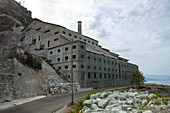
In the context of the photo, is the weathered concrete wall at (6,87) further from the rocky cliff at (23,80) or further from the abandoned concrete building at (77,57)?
the abandoned concrete building at (77,57)

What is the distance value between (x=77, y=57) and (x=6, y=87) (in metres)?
19.1

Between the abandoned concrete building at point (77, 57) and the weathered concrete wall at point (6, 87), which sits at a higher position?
the abandoned concrete building at point (77, 57)

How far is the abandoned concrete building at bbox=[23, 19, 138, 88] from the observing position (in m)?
33.6

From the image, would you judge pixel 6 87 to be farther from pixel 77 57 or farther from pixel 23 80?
pixel 77 57

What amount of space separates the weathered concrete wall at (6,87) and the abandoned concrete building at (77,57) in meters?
13.1

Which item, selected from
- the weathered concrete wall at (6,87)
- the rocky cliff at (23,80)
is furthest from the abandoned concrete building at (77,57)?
the weathered concrete wall at (6,87)

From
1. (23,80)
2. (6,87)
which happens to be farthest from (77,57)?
(6,87)

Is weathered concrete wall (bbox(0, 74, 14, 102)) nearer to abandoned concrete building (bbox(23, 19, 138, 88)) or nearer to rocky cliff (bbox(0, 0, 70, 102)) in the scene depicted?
rocky cliff (bbox(0, 0, 70, 102))

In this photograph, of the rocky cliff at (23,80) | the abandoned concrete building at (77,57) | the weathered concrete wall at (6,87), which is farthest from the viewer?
the abandoned concrete building at (77,57)

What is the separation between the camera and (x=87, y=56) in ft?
119

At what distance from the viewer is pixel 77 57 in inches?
1298

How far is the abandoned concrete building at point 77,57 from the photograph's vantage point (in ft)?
110

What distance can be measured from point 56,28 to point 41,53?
11460mm

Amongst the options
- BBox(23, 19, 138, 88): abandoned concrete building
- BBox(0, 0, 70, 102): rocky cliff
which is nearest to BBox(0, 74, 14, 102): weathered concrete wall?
BBox(0, 0, 70, 102): rocky cliff
